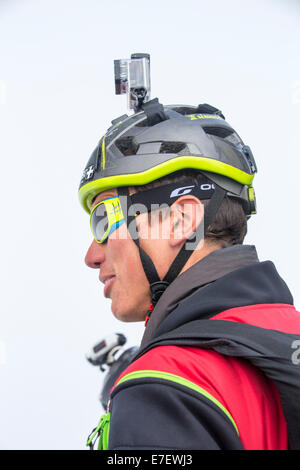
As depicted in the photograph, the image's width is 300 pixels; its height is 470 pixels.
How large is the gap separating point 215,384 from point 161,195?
0.84 metres

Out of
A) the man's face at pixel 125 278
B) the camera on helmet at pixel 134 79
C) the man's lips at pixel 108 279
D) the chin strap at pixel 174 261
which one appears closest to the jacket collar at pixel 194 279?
the chin strap at pixel 174 261

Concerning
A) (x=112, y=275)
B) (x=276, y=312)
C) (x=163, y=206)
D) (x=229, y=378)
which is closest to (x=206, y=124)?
(x=163, y=206)

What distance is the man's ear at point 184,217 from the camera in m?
1.62

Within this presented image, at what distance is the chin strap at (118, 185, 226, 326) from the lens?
161 centimetres

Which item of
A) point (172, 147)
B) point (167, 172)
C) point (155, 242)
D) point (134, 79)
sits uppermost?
point (134, 79)

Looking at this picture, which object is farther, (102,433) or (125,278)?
(125,278)

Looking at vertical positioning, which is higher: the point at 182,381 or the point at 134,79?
the point at 134,79

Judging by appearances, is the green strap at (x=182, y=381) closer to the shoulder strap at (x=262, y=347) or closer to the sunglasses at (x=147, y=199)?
the shoulder strap at (x=262, y=347)

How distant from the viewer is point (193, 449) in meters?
1.00

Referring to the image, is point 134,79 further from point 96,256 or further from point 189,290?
point 189,290

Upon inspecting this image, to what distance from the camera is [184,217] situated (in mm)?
1656

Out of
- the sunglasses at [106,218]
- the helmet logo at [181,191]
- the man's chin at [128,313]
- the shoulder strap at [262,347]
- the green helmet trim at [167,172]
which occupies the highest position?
the green helmet trim at [167,172]

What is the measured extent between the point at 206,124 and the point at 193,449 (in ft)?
4.38

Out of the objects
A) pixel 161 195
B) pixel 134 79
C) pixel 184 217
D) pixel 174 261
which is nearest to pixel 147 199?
pixel 161 195
